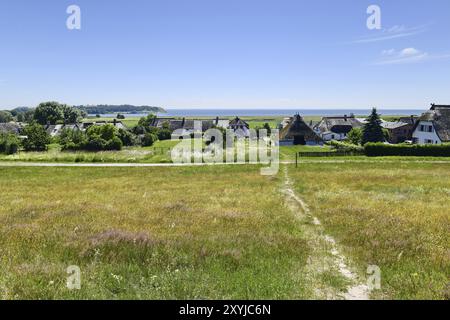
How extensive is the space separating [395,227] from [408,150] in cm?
4495

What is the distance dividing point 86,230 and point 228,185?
1496 cm

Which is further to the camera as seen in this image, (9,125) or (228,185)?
(9,125)

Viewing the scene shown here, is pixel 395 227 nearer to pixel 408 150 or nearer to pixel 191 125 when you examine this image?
pixel 408 150

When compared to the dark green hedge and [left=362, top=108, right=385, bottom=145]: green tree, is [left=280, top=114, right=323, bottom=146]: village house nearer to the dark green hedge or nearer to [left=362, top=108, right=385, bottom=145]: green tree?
[left=362, top=108, right=385, bottom=145]: green tree

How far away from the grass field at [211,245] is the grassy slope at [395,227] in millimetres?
36

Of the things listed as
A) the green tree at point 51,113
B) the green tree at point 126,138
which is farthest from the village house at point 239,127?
the green tree at point 51,113

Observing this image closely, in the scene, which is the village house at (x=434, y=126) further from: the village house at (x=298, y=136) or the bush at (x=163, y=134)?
the bush at (x=163, y=134)

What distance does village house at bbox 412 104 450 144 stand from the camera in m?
58.8

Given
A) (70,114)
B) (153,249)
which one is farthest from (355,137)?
(70,114)

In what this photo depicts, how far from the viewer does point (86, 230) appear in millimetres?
11250

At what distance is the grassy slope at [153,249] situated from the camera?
7.10 m

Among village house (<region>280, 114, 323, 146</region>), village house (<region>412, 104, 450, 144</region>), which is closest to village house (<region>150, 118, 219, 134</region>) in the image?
Result: village house (<region>280, 114, 323, 146</region>)

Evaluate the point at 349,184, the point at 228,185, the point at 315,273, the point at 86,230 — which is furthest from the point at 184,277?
the point at 349,184
